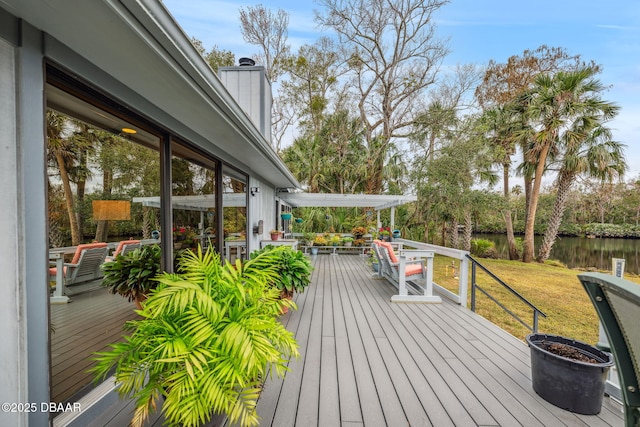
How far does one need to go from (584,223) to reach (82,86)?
34327 mm

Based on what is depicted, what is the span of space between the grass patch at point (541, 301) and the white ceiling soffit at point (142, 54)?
5.27 meters

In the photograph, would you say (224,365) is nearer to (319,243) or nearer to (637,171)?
(319,243)

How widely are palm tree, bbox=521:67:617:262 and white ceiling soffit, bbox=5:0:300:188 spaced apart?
12.3m

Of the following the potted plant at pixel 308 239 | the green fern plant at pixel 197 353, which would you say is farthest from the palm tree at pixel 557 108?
the green fern plant at pixel 197 353

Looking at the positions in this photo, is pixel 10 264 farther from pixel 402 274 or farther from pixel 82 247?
pixel 402 274

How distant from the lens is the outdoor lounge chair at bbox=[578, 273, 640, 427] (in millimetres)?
953

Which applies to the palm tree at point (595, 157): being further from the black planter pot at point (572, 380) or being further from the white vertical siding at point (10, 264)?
the white vertical siding at point (10, 264)

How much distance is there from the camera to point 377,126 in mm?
14828

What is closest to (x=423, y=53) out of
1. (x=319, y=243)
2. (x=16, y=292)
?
(x=319, y=243)

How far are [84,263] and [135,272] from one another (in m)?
0.46

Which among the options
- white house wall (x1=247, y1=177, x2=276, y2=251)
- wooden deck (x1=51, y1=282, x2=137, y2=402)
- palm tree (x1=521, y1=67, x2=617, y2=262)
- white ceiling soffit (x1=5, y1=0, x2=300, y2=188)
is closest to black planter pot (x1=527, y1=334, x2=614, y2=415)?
white ceiling soffit (x1=5, y1=0, x2=300, y2=188)

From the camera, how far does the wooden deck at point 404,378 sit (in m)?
1.84

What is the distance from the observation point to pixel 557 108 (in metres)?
10.1

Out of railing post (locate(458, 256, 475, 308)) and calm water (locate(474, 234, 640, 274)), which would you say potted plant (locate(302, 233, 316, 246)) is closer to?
railing post (locate(458, 256, 475, 308))
